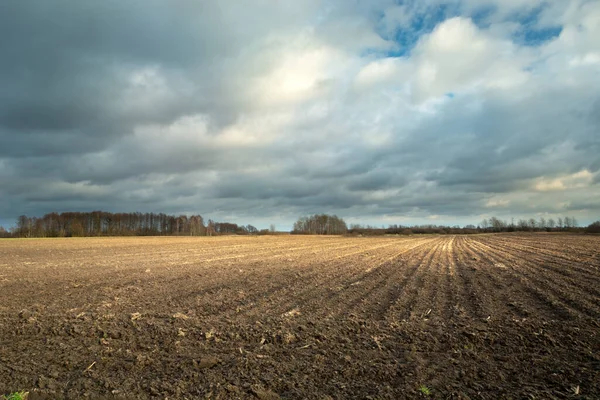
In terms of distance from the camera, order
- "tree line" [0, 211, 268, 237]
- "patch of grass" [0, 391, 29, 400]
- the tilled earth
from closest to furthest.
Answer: "patch of grass" [0, 391, 29, 400]
the tilled earth
"tree line" [0, 211, 268, 237]

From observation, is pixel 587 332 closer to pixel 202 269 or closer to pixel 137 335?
pixel 137 335

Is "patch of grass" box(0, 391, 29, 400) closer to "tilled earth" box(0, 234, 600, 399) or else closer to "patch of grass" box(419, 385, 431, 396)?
"tilled earth" box(0, 234, 600, 399)

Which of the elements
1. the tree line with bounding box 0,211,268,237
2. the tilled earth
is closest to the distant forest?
the tree line with bounding box 0,211,268,237

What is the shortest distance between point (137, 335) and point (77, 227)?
5171 inches

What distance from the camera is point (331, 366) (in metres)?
6.53

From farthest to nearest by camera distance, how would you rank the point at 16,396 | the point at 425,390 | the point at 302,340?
the point at 302,340 → the point at 425,390 → the point at 16,396

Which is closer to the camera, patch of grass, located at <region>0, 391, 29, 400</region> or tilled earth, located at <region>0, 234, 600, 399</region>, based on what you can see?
patch of grass, located at <region>0, 391, 29, 400</region>

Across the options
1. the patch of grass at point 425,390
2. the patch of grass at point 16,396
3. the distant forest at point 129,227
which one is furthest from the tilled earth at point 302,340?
the distant forest at point 129,227

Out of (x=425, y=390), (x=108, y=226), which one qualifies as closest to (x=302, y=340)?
(x=425, y=390)

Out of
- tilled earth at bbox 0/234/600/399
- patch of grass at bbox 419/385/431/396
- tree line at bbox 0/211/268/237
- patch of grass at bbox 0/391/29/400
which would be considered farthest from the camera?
tree line at bbox 0/211/268/237

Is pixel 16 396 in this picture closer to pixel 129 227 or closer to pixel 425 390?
pixel 425 390

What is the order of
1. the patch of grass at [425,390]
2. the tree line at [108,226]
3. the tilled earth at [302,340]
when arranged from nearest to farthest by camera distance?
the patch of grass at [425,390] → the tilled earth at [302,340] → the tree line at [108,226]

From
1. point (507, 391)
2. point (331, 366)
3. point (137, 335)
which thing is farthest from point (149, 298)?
point (507, 391)

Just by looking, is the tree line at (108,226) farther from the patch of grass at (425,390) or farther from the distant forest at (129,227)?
the patch of grass at (425,390)
